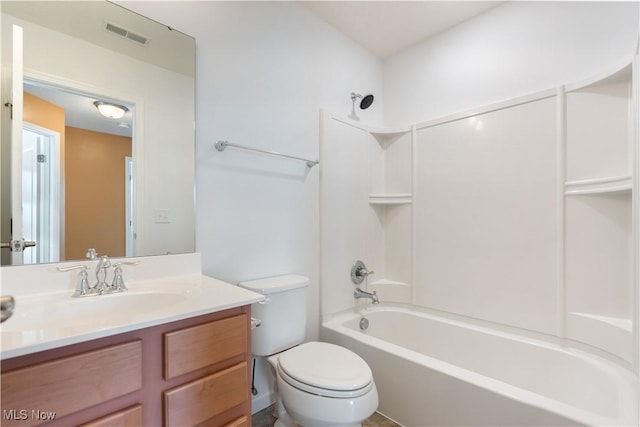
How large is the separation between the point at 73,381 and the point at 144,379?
17cm

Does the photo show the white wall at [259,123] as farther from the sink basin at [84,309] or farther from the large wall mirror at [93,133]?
Result: the sink basin at [84,309]

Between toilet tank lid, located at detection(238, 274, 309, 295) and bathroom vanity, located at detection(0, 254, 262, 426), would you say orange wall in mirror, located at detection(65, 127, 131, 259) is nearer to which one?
bathroom vanity, located at detection(0, 254, 262, 426)

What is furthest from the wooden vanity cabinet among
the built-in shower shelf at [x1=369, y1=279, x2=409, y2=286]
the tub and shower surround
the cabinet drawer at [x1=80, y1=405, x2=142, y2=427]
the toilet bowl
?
the built-in shower shelf at [x1=369, y1=279, x2=409, y2=286]

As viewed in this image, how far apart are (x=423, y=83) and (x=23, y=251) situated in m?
2.61

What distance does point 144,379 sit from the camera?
32.6 inches

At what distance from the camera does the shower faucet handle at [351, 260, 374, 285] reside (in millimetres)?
2270

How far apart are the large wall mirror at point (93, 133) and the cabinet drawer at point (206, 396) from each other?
66 centimetres

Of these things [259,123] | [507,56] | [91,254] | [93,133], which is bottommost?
[91,254]

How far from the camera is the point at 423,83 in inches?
92.7

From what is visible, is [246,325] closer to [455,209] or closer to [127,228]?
[127,228]

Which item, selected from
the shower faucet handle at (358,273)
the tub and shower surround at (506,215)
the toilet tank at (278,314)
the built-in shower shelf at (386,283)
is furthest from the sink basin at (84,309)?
the built-in shower shelf at (386,283)

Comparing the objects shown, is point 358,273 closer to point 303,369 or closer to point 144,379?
point 303,369

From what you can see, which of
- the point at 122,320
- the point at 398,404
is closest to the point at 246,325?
the point at 122,320

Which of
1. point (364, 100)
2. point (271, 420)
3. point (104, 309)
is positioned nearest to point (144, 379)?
point (104, 309)
